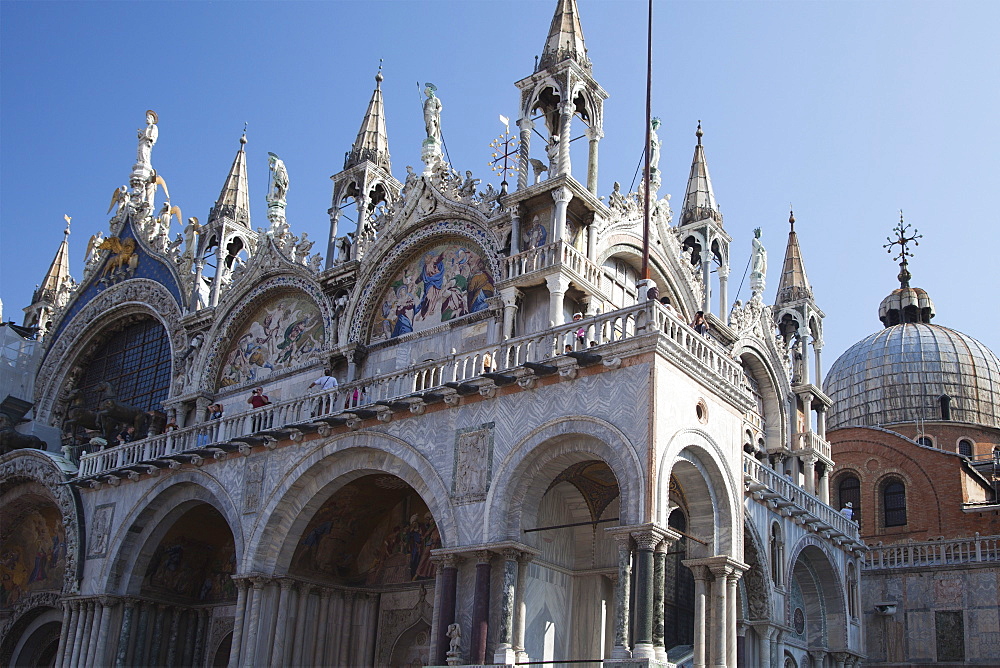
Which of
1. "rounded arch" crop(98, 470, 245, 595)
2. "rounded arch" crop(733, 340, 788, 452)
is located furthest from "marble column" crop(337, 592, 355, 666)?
"rounded arch" crop(733, 340, 788, 452)

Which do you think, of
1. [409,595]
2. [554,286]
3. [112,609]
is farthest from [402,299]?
[112,609]

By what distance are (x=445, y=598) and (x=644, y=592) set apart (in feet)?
11.0

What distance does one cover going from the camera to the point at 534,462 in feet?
52.1

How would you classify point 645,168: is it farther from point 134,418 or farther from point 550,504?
point 134,418

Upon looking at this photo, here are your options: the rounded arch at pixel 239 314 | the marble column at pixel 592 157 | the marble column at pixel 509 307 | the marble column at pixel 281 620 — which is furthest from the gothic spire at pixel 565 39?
the marble column at pixel 281 620

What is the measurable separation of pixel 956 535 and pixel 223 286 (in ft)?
73.3

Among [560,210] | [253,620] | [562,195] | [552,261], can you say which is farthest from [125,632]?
[562,195]

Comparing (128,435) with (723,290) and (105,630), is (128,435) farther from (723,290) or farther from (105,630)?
(723,290)

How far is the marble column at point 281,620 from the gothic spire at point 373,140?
1027 cm

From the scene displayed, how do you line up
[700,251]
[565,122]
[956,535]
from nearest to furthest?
[565,122] → [700,251] → [956,535]

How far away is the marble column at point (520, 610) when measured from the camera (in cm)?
1523

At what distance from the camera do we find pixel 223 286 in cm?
2706

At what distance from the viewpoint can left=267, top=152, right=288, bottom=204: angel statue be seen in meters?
25.9

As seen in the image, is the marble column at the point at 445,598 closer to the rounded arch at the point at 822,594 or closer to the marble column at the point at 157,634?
the marble column at the point at 157,634
